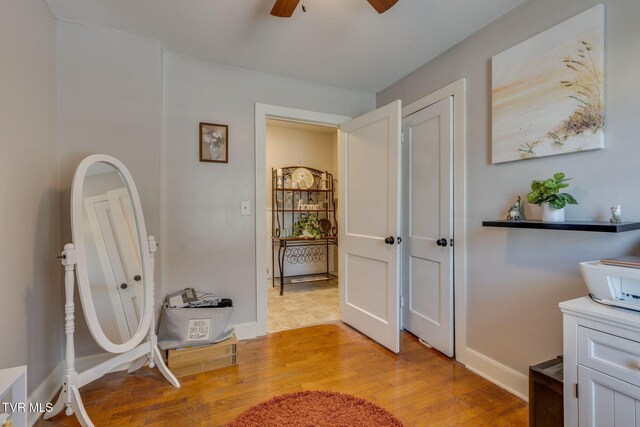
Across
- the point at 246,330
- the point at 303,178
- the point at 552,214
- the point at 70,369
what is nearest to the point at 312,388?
the point at 246,330

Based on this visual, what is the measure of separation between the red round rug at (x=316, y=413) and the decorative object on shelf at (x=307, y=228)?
9.00 ft

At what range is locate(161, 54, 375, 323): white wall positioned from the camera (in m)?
2.29

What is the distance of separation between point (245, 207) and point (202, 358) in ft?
3.89

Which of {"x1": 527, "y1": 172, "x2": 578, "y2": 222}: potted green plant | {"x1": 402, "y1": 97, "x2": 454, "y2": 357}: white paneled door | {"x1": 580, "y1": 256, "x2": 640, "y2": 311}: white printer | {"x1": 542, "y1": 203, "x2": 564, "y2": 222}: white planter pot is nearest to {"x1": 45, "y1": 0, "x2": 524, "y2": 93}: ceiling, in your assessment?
{"x1": 402, "y1": 97, "x2": 454, "y2": 357}: white paneled door

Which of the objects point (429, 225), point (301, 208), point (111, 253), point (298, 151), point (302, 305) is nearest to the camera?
point (111, 253)

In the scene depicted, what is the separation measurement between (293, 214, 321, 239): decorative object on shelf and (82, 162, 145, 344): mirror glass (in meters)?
2.64

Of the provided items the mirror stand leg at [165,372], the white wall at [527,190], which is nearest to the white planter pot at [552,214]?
the white wall at [527,190]

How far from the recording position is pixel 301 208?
4566mm

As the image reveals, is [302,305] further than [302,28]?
Yes

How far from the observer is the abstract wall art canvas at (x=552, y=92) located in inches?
55.3

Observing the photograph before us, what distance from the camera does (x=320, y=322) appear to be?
2.92m

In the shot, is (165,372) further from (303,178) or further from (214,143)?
(303,178)

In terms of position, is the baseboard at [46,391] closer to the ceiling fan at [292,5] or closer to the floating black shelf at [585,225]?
the ceiling fan at [292,5]

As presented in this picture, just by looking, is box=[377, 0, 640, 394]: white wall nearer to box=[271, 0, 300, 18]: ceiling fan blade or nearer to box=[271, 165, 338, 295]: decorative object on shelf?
box=[271, 0, 300, 18]: ceiling fan blade
